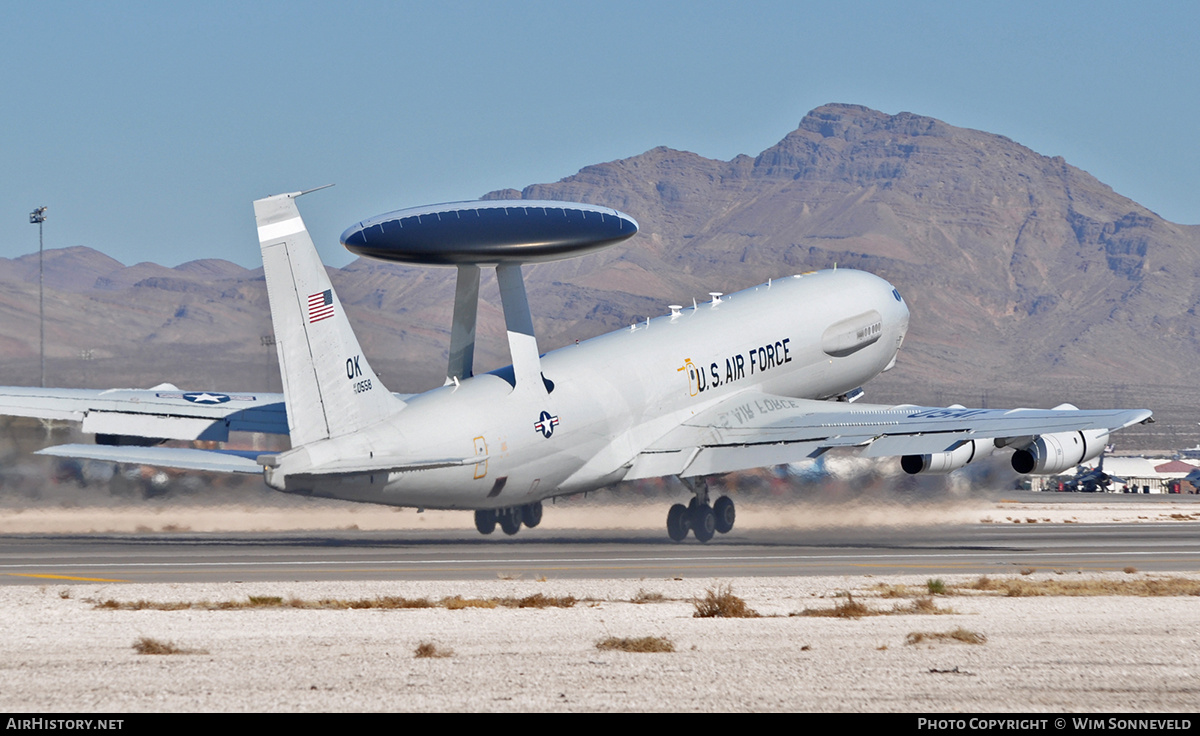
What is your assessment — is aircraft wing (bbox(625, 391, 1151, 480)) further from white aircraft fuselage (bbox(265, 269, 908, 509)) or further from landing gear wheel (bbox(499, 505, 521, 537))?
landing gear wheel (bbox(499, 505, 521, 537))

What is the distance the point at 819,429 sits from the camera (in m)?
41.5

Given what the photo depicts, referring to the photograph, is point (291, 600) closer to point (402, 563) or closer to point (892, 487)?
point (402, 563)

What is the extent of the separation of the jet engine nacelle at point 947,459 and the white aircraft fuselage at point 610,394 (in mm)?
4973

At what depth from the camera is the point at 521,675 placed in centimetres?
1672

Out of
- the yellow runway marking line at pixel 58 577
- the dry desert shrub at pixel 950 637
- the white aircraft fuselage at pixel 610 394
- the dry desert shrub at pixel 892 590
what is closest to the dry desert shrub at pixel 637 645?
the dry desert shrub at pixel 950 637

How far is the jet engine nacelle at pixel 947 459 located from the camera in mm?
41750

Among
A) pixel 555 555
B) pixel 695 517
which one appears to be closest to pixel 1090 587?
pixel 555 555

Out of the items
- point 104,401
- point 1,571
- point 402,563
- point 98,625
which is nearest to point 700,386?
point 402,563

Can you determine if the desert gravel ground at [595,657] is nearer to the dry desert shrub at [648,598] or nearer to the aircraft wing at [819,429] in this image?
the dry desert shrub at [648,598]

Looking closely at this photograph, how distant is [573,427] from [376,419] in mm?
6802

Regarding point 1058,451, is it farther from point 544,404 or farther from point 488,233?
point 488,233

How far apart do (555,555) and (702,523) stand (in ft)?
22.7

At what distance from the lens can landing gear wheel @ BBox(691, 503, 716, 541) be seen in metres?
42.6

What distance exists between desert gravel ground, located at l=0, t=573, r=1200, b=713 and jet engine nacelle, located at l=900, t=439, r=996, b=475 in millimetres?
14954
